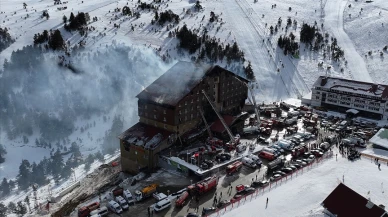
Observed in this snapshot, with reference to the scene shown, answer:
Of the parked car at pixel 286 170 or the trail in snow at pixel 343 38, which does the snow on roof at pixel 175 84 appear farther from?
the trail in snow at pixel 343 38

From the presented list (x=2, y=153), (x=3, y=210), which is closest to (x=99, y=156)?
(x=3, y=210)

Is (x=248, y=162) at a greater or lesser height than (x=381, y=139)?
lesser

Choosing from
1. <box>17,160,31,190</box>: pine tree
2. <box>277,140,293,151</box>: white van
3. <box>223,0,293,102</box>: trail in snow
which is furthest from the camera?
<box>223,0,293,102</box>: trail in snow

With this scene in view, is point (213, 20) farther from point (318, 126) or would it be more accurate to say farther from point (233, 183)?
point (233, 183)

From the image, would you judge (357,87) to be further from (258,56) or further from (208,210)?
(208,210)

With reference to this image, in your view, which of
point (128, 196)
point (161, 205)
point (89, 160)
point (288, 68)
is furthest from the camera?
point (288, 68)

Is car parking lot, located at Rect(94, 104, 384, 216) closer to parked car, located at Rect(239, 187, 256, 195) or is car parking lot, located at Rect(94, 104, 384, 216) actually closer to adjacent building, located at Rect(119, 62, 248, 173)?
parked car, located at Rect(239, 187, 256, 195)

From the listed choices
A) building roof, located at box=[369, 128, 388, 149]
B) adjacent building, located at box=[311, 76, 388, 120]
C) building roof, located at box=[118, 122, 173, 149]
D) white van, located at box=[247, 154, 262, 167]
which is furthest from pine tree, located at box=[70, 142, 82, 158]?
building roof, located at box=[369, 128, 388, 149]
